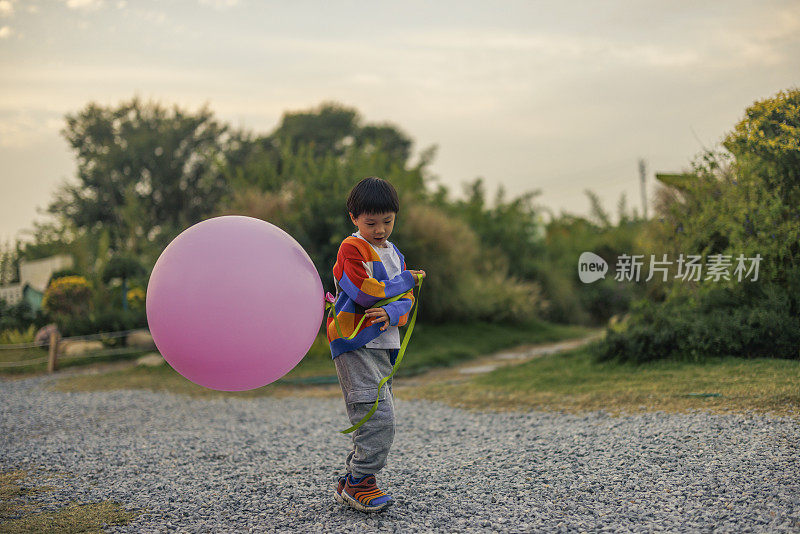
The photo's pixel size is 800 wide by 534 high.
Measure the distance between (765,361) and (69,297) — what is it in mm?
13037

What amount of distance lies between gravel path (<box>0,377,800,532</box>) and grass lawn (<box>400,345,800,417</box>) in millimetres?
369

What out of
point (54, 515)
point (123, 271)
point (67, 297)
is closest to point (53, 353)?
point (67, 297)

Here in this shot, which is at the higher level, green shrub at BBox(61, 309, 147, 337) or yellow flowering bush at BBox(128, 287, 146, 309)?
yellow flowering bush at BBox(128, 287, 146, 309)

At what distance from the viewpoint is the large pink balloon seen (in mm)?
3105

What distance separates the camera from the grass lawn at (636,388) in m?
5.55

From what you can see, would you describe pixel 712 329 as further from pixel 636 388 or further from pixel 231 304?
pixel 231 304

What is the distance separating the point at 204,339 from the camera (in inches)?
123

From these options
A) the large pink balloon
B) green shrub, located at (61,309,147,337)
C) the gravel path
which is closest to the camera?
the large pink balloon

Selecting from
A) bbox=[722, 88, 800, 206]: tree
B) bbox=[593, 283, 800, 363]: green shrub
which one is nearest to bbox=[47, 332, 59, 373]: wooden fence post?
bbox=[593, 283, 800, 363]: green shrub

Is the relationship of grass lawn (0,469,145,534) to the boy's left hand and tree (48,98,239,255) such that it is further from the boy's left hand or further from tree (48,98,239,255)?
tree (48,98,239,255)

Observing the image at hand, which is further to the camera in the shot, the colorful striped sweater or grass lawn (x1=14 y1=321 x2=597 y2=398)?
grass lawn (x1=14 y1=321 x2=597 y2=398)

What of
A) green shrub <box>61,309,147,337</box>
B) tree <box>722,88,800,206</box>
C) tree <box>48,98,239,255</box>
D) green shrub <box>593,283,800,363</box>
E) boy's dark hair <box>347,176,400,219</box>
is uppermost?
tree <box>48,98,239,255</box>

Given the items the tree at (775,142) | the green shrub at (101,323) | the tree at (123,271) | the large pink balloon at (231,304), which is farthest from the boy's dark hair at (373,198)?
the tree at (123,271)

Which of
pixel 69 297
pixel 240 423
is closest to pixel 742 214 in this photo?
pixel 240 423
